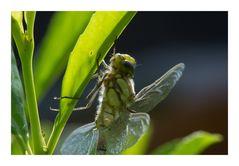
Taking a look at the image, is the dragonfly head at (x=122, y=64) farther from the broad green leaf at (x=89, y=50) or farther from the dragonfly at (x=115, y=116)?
the broad green leaf at (x=89, y=50)

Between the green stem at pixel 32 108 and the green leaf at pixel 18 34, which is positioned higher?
the green leaf at pixel 18 34

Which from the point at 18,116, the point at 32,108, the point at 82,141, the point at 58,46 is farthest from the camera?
the point at 58,46

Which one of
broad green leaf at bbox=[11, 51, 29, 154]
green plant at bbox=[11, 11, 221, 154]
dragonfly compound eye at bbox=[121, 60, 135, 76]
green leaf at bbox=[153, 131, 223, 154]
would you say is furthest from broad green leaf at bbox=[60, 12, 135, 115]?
green leaf at bbox=[153, 131, 223, 154]

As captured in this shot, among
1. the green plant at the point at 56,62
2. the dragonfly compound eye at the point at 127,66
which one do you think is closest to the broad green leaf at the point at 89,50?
Answer: the green plant at the point at 56,62

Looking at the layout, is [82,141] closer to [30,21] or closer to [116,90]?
[116,90]

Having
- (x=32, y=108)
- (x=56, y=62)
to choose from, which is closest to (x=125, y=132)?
(x=56, y=62)
